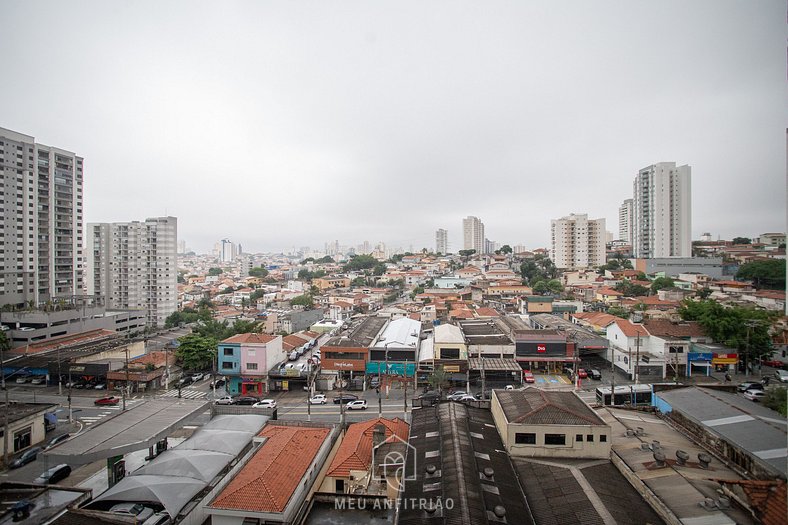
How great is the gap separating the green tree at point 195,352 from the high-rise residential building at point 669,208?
62311 millimetres

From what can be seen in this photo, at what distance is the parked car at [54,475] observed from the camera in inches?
441

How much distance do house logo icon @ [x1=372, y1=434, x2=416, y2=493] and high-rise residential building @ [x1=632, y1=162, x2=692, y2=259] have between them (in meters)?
62.4

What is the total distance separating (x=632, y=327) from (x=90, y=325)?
3754 centimetres

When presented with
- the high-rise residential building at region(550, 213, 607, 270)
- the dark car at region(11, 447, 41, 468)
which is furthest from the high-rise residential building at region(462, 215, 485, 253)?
the dark car at region(11, 447, 41, 468)

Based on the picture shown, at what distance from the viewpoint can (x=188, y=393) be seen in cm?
1959

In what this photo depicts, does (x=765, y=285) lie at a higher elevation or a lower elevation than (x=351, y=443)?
higher

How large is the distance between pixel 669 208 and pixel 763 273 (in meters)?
22.3

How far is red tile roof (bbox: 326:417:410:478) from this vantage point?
10258mm

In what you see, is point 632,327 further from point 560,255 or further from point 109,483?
point 560,255

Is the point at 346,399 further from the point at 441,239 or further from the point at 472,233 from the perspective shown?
the point at 441,239

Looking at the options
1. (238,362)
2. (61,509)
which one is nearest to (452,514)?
(61,509)

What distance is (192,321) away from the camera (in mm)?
39719

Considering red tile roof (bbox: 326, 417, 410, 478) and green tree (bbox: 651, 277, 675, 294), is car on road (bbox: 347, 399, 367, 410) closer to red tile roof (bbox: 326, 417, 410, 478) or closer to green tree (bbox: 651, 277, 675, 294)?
red tile roof (bbox: 326, 417, 410, 478)

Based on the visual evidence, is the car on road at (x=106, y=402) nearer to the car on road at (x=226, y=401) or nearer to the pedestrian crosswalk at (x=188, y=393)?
the pedestrian crosswalk at (x=188, y=393)
